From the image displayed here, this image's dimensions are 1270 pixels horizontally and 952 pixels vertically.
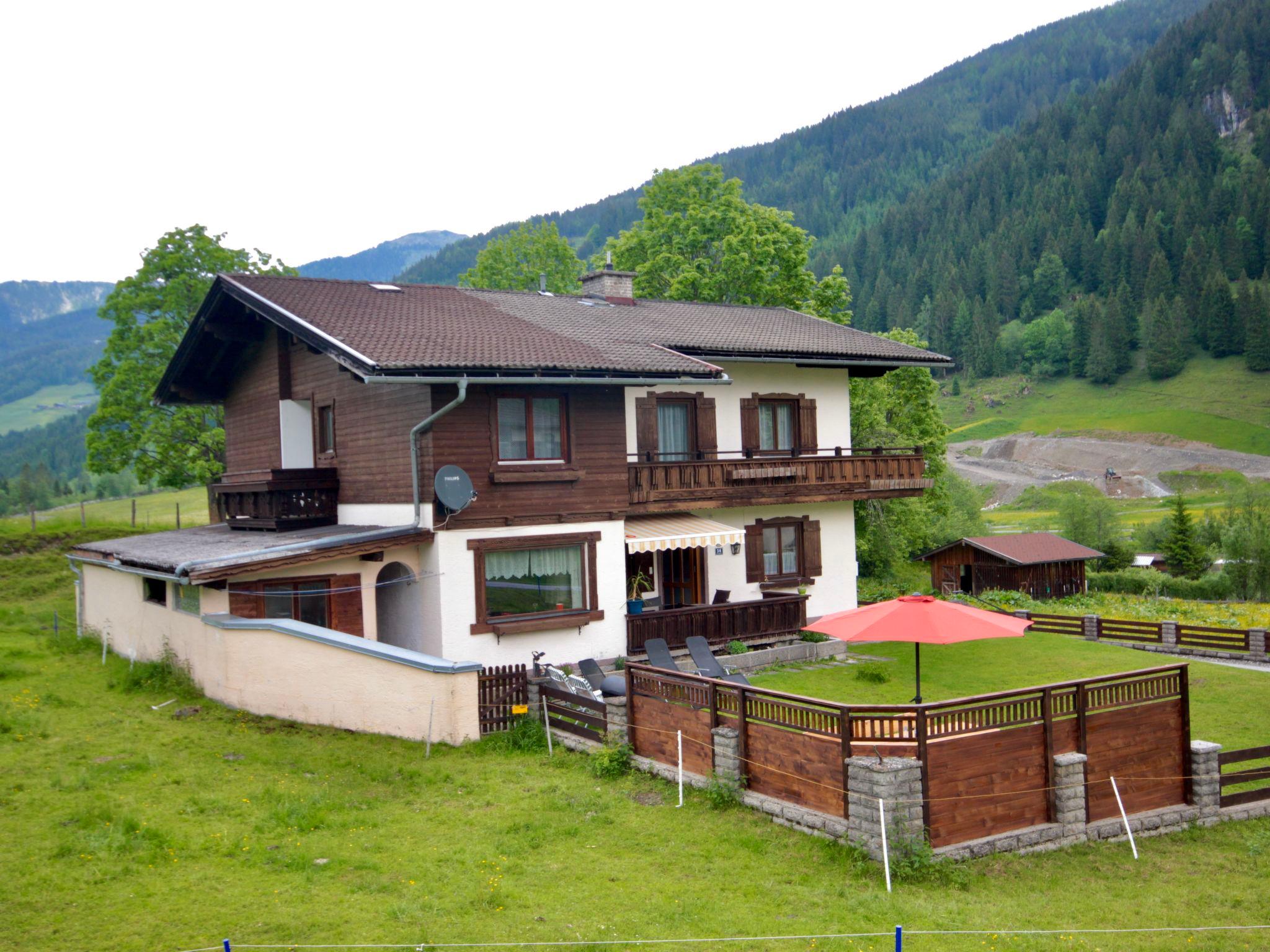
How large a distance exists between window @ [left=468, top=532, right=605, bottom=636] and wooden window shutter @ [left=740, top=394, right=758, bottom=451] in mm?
5977

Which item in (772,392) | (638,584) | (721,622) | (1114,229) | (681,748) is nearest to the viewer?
(681,748)

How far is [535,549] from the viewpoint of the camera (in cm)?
1942

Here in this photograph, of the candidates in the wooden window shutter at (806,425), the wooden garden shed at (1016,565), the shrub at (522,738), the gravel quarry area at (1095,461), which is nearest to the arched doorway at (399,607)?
the shrub at (522,738)

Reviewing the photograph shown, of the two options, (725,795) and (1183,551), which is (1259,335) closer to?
(1183,551)

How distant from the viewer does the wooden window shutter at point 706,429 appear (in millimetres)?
23625

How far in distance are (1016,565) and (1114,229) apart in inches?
4853

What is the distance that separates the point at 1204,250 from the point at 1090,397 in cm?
3000

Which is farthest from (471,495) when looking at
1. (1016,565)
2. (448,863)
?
(1016,565)

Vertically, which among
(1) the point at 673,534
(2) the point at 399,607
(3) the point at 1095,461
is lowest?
(2) the point at 399,607

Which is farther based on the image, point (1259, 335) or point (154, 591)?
point (1259, 335)

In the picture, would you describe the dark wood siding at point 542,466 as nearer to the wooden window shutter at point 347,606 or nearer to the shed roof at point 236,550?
the shed roof at point 236,550

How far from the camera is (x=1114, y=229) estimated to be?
149625 millimetres

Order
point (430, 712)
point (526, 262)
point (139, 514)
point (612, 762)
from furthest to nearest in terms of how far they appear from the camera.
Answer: point (139, 514), point (526, 262), point (430, 712), point (612, 762)

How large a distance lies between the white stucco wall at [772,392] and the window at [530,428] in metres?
2.79
